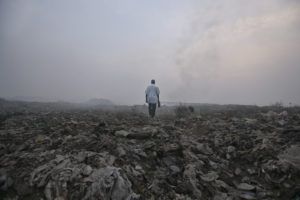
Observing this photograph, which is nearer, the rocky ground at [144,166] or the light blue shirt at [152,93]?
the rocky ground at [144,166]

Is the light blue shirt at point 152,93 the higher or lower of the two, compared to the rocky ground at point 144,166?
higher

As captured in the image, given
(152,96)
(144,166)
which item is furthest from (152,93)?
(144,166)

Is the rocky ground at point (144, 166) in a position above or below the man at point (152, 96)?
below

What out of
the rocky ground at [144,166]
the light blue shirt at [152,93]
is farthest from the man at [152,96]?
the rocky ground at [144,166]

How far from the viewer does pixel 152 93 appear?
6.81 m

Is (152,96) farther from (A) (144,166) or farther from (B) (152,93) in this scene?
(A) (144,166)

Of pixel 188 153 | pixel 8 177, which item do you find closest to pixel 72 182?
pixel 8 177

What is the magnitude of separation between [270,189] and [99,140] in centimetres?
323

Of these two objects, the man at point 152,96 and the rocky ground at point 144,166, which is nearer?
the rocky ground at point 144,166

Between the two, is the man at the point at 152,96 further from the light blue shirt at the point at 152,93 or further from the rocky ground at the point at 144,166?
the rocky ground at the point at 144,166

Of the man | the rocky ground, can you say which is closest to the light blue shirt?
the man

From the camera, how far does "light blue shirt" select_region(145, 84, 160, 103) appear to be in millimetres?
6746

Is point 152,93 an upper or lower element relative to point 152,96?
upper

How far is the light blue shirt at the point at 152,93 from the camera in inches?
266
